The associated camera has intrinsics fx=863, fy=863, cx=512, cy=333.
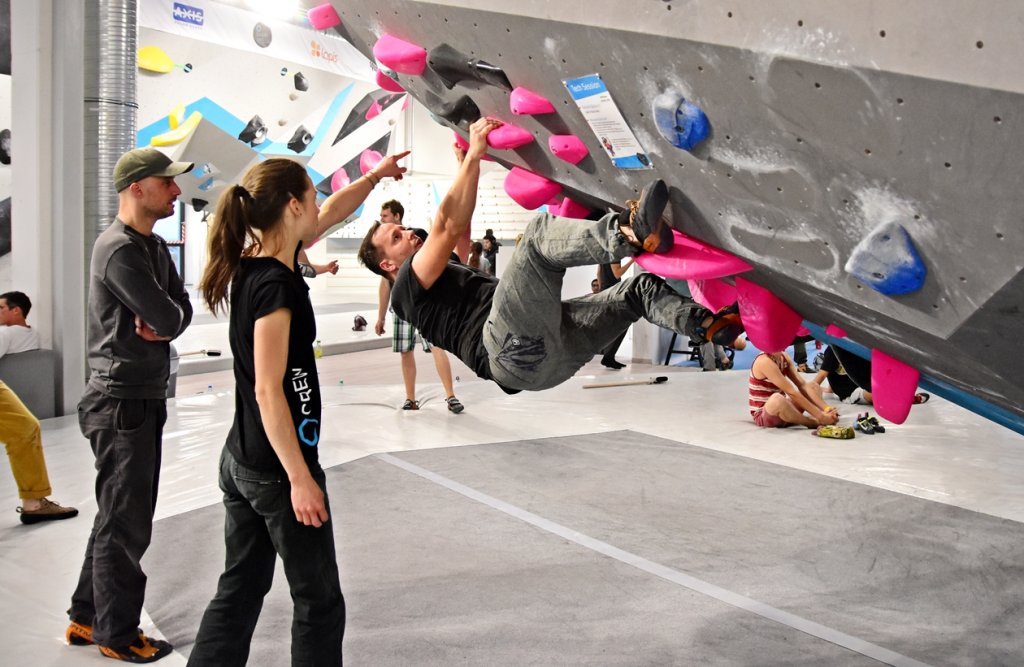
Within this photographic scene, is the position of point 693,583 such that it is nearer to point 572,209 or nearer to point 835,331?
point 835,331

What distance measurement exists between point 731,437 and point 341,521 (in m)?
2.81

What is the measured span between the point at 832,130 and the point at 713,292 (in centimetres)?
87

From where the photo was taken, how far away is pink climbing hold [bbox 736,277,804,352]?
2.01 meters

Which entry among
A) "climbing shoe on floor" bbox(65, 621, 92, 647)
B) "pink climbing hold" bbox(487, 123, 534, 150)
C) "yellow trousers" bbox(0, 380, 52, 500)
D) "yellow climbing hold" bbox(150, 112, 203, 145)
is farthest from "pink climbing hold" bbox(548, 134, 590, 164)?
"yellow climbing hold" bbox(150, 112, 203, 145)

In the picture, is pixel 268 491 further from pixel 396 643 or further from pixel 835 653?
pixel 835 653

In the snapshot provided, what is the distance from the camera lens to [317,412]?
1894 millimetres

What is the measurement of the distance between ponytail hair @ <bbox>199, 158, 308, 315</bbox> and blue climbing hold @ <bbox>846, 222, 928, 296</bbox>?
1.18 meters

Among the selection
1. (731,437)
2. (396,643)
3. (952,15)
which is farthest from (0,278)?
(952,15)

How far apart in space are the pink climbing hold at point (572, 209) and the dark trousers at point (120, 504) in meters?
1.28

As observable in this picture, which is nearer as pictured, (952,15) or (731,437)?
(952,15)

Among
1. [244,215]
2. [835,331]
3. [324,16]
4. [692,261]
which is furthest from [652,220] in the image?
[324,16]

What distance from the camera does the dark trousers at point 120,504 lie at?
2393mm

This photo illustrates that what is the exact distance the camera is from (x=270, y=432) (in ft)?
5.85

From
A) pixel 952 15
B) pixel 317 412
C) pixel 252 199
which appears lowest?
pixel 317 412
